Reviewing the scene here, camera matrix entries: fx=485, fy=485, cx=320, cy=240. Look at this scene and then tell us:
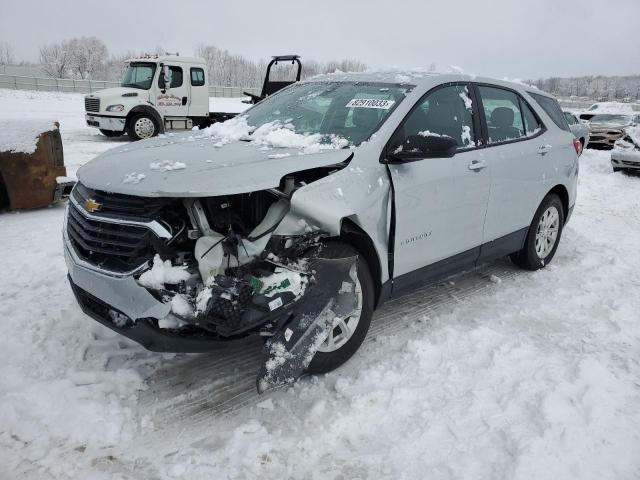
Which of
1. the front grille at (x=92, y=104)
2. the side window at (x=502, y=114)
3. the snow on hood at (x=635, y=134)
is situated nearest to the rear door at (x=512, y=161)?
the side window at (x=502, y=114)

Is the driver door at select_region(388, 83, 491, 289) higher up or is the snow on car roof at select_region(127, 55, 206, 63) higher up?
the snow on car roof at select_region(127, 55, 206, 63)

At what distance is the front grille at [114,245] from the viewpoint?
2500 millimetres

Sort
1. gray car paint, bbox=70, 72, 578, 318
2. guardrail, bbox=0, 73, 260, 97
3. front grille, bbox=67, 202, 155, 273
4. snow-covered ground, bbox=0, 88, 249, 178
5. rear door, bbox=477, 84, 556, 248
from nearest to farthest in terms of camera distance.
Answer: front grille, bbox=67, 202, 155, 273
gray car paint, bbox=70, 72, 578, 318
rear door, bbox=477, 84, 556, 248
snow-covered ground, bbox=0, 88, 249, 178
guardrail, bbox=0, 73, 260, 97

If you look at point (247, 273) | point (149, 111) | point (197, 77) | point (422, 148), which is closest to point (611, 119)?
point (197, 77)

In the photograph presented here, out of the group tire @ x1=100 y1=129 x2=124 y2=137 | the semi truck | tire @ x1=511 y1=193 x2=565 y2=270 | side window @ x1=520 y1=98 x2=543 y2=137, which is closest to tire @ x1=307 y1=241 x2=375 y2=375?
tire @ x1=511 y1=193 x2=565 y2=270

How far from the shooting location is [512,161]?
13.6 feet

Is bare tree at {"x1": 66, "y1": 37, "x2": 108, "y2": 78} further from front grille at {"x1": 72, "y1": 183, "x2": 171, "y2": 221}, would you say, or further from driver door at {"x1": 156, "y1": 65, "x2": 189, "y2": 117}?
front grille at {"x1": 72, "y1": 183, "x2": 171, "y2": 221}

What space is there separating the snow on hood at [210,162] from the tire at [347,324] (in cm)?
52

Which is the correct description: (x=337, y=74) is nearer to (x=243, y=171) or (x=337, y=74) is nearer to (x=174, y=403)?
(x=243, y=171)

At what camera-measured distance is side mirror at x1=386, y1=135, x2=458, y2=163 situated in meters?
3.05

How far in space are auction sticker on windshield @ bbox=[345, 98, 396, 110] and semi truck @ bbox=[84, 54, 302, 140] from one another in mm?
10409

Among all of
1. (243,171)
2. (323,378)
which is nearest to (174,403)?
(323,378)

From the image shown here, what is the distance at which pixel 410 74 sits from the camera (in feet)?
12.3

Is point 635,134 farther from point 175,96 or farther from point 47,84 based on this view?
point 47,84
